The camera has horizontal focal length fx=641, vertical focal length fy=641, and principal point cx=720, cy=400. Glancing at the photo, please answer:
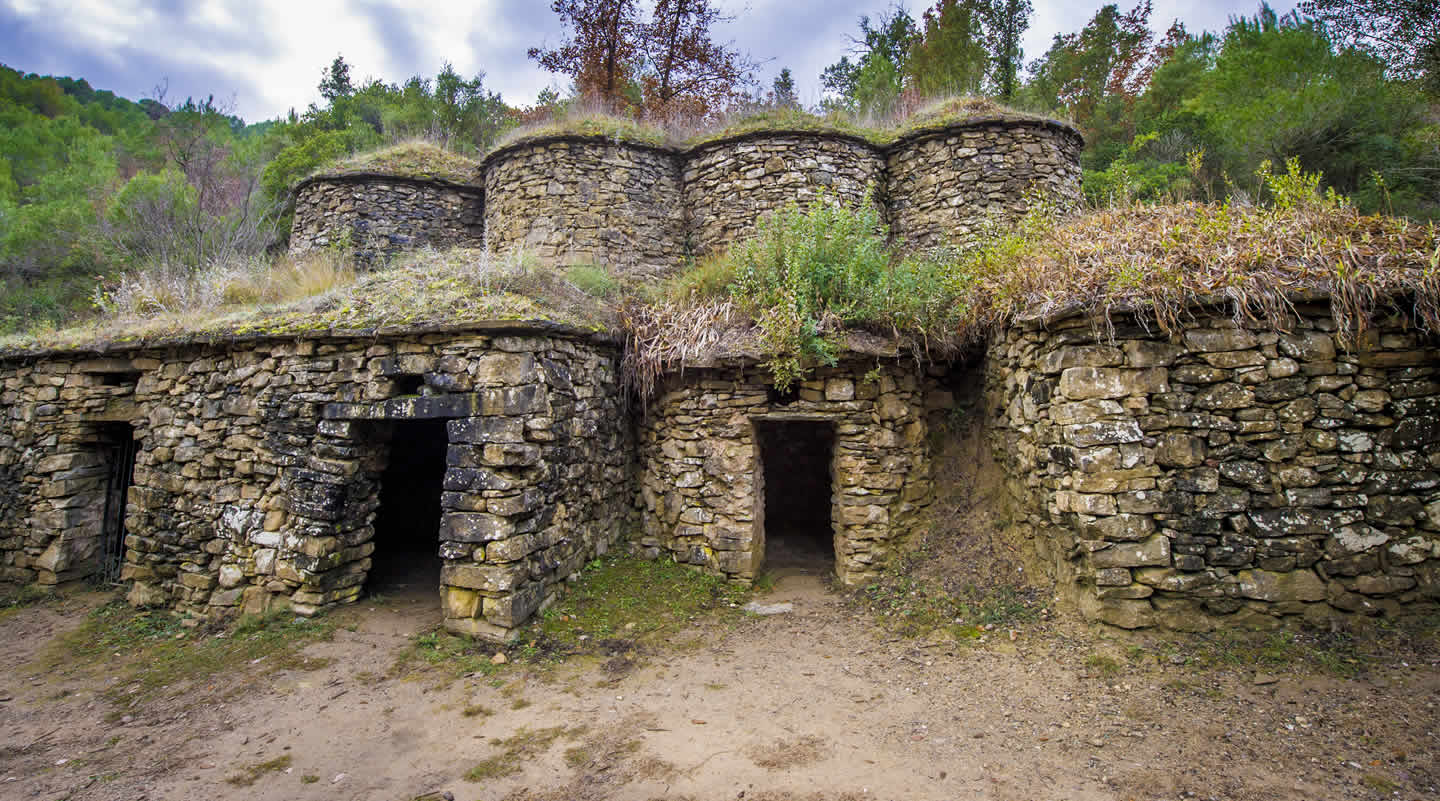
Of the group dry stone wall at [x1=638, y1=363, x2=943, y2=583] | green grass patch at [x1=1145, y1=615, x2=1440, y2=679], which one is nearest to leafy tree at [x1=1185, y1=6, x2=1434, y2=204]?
green grass patch at [x1=1145, y1=615, x2=1440, y2=679]

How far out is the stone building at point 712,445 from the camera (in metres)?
4.34

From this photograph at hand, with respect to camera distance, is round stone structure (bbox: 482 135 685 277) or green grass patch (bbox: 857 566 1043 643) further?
round stone structure (bbox: 482 135 685 277)

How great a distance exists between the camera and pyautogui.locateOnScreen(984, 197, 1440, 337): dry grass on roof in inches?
167

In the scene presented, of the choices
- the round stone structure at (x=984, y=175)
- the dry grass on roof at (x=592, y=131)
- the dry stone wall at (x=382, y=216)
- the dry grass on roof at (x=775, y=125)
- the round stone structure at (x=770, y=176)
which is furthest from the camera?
the dry stone wall at (x=382, y=216)

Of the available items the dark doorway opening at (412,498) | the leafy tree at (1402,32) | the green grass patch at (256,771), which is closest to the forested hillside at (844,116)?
the leafy tree at (1402,32)

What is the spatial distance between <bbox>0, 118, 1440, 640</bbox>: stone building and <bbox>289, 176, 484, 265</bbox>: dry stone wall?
193cm

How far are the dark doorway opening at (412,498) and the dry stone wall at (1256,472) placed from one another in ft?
21.7

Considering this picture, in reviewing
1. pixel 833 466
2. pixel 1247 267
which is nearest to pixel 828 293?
pixel 833 466

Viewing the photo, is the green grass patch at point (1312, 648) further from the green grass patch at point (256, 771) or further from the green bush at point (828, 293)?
the green grass patch at point (256, 771)

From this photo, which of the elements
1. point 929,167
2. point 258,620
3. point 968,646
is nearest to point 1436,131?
point 929,167

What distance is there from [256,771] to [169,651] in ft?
8.63

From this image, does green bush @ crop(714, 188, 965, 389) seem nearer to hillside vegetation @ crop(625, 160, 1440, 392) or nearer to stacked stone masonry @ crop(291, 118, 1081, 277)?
hillside vegetation @ crop(625, 160, 1440, 392)

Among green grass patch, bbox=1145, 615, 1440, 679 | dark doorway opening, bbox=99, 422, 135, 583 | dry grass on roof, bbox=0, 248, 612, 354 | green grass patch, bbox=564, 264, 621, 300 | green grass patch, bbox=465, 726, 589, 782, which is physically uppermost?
green grass patch, bbox=564, 264, 621, 300

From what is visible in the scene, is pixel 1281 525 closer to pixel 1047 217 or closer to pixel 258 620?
pixel 1047 217
